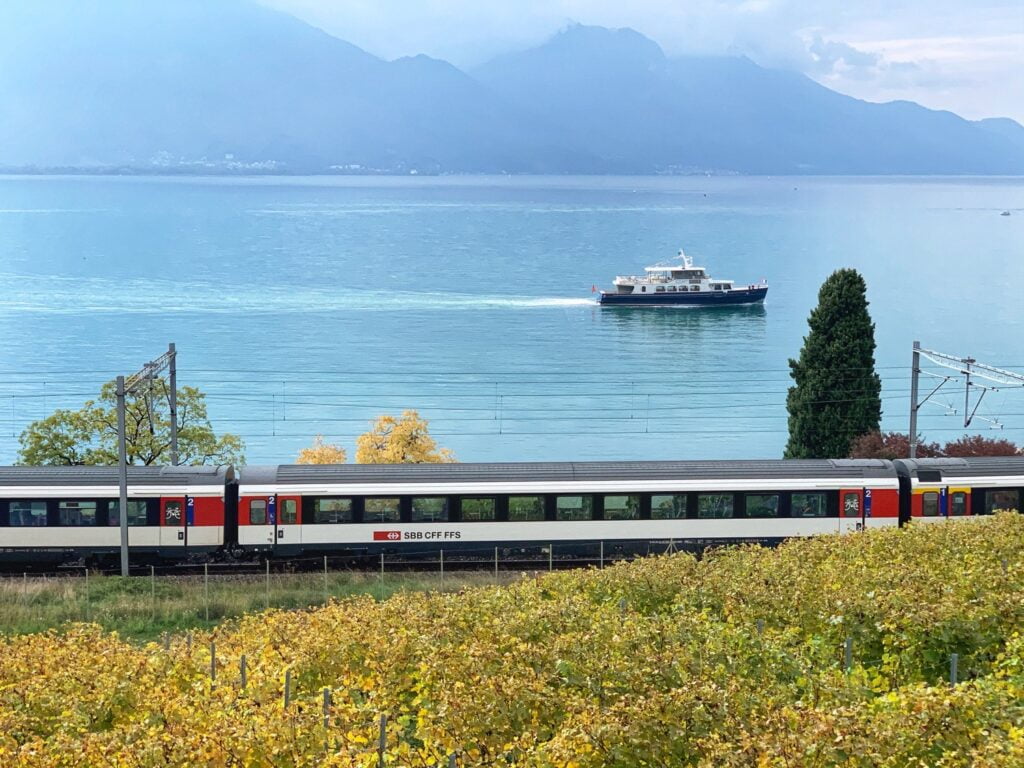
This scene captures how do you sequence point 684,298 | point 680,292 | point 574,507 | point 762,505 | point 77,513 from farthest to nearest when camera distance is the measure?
1. point 684,298
2. point 680,292
3. point 762,505
4. point 574,507
5. point 77,513

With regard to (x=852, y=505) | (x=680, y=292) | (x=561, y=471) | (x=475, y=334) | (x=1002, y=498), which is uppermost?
(x=680, y=292)

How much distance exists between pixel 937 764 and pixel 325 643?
7.22 metres

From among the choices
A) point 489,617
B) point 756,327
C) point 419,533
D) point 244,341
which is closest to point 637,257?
point 756,327

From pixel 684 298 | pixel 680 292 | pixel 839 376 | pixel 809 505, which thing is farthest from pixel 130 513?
pixel 684 298

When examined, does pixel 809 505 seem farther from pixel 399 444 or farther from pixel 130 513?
pixel 130 513

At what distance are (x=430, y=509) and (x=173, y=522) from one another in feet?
18.3

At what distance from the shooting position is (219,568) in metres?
28.0

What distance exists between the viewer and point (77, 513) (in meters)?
27.4

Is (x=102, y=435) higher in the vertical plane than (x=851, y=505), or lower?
higher

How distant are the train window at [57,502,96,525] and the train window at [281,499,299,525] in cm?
407

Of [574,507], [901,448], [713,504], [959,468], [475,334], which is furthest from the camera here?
[475,334]

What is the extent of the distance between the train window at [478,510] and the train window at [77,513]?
8.05m

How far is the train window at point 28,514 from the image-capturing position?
27.2 m

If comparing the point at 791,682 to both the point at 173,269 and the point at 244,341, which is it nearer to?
the point at 244,341
